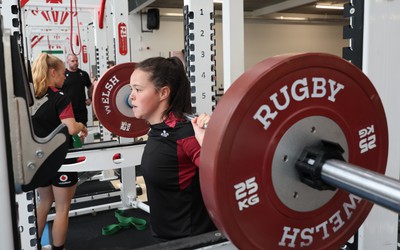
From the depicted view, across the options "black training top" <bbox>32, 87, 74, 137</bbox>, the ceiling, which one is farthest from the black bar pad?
the ceiling

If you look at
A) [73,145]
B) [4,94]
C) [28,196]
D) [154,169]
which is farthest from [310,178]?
[73,145]

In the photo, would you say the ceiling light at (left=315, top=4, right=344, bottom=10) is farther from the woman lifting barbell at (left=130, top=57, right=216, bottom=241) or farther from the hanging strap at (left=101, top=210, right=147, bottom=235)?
the woman lifting barbell at (left=130, top=57, right=216, bottom=241)

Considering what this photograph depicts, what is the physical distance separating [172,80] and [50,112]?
1.22 m

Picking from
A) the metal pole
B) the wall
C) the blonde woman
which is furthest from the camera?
the wall

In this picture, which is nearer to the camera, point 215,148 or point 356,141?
point 215,148

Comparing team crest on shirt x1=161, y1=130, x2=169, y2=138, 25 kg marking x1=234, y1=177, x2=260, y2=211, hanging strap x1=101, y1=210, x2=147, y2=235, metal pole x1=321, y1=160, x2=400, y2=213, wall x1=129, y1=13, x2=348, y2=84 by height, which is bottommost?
hanging strap x1=101, y1=210, x2=147, y2=235

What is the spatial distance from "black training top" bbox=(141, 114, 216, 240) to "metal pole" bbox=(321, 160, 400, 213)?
806 millimetres

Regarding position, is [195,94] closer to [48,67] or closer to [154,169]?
[154,169]

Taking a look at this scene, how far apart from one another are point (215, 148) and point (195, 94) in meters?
1.49

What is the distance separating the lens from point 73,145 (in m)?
3.06

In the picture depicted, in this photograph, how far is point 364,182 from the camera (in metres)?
0.60

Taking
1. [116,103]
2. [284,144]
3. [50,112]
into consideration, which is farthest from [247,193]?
[116,103]

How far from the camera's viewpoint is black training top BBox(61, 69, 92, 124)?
15.9ft

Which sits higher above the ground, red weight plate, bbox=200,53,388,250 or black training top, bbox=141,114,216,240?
red weight plate, bbox=200,53,388,250
